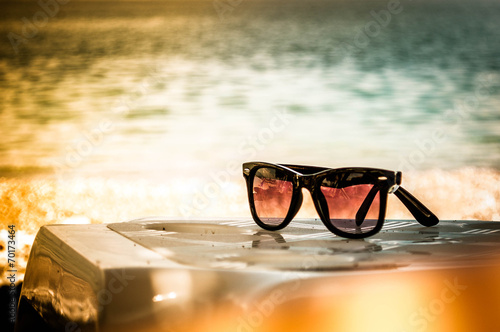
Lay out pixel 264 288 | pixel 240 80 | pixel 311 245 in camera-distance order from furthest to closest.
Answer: pixel 240 80, pixel 311 245, pixel 264 288

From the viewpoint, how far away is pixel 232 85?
2463 millimetres

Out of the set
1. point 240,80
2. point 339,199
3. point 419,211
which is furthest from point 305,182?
point 240,80

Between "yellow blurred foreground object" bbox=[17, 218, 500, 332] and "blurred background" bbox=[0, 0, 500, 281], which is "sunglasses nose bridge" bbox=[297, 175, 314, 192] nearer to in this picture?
"yellow blurred foreground object" bbox=[17, 218, 500, 332]

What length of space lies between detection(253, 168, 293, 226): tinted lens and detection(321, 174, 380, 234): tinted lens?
51 millimetres

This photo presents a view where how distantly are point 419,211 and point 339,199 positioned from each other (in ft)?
0.34

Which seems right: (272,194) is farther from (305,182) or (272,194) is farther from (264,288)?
(264,288)

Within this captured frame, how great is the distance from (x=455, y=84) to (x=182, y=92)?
49.1 inches

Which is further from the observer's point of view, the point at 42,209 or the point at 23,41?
the point at 23,41

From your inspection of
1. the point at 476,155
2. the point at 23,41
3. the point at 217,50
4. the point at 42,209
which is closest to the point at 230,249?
the point at 42,209

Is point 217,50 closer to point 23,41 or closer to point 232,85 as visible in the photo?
point 232,85

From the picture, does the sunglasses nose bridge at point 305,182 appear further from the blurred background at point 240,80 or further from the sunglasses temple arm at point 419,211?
the blurred background at point 240,80

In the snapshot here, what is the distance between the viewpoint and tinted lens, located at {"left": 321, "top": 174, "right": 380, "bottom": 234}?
0.59 meters

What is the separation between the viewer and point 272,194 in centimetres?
68

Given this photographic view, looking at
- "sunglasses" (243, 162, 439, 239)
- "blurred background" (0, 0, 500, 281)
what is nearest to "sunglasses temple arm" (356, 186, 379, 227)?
"sunglasses" (243, 162, 439, 239)
